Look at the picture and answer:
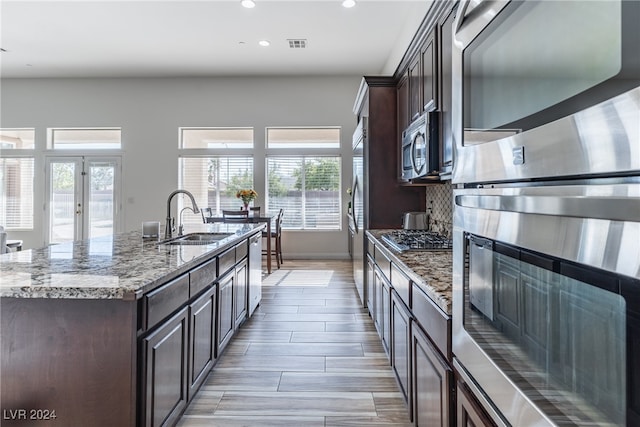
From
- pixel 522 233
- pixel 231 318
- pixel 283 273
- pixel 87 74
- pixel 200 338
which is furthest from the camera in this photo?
pixel 87 74

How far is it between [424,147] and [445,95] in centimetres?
35

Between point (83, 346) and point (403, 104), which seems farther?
point (403, 104)

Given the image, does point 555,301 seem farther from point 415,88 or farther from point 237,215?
point 237,215

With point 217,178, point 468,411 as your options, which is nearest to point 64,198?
point 217,178

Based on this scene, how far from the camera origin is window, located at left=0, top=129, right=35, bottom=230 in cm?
695

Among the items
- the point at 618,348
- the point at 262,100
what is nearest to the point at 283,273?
the point at 262,100

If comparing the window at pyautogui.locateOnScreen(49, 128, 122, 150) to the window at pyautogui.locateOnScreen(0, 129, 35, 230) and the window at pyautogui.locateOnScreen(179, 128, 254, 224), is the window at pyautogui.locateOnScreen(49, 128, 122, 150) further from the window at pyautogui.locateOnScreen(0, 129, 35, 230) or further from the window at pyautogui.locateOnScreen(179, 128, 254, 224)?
the window at pyautogui.locateOnScreen(179, 128, 254, 224)

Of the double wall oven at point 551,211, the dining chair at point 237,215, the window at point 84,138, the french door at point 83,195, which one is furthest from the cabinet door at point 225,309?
the window at point 84,138

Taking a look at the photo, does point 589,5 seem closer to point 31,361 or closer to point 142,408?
point 142,408

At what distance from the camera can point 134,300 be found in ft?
4.05

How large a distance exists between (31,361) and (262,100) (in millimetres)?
6173

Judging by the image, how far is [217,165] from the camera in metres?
6.90

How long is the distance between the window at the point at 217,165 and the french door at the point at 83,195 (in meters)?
1.49

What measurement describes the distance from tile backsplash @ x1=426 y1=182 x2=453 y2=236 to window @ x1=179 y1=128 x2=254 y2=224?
172 inches
